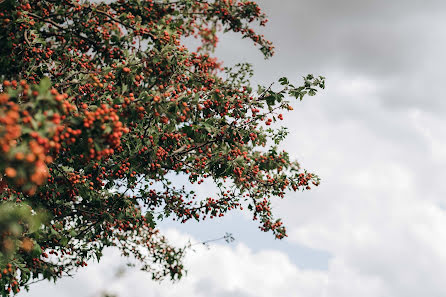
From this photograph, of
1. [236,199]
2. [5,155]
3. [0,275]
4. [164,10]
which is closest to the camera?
[5,155]

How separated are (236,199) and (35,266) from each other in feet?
15.1

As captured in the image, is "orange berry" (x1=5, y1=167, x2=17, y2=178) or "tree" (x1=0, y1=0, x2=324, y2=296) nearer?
"orange berry" (x1=5, y1=167, x2=17, y2=178)

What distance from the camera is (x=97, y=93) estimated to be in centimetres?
735

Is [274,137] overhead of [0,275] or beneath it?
overhead

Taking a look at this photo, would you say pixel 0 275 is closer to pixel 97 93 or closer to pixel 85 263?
pixel 85 263

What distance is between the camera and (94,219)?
8297mm

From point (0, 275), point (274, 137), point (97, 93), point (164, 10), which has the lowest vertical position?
point (0, 275)

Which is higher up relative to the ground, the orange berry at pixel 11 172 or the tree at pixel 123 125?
the tree at pixel 123 125

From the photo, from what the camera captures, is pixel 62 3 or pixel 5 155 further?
pixel 62 3

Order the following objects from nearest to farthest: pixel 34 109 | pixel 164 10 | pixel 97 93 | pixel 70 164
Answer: pixel 34 109 < pixel 97 93 < pixel 70 164 < pixel 164 10

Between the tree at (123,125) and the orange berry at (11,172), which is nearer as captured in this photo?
the orange berry at (11,172)

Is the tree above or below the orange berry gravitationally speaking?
above

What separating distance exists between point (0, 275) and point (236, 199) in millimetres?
4976

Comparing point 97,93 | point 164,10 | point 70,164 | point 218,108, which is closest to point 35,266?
point 70,164
